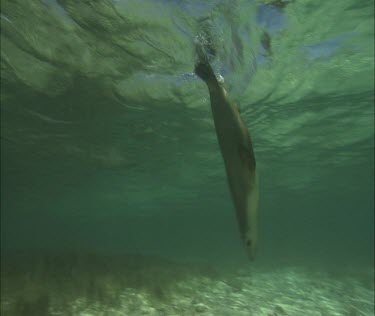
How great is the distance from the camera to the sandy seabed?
10.2 metres

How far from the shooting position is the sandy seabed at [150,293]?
33.6ft

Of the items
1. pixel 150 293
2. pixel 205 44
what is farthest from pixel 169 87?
pixel 150 293

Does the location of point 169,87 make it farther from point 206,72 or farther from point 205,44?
point 206,72

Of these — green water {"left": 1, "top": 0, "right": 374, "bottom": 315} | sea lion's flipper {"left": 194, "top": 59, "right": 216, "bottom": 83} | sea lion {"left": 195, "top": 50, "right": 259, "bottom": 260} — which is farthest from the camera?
green water {"left": 1, "top": 0, "right": 374, "bottom": 315}

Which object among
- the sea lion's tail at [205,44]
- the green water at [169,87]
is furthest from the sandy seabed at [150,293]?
the sea lion's tail at [205,44]

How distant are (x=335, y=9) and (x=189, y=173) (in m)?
26.6

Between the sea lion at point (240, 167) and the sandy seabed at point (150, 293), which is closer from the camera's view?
the sea lion at point (240, 167)

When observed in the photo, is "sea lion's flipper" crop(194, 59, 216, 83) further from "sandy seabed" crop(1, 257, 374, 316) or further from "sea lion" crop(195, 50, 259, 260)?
"sandy seabed" crop(1, 257, 374, 316)

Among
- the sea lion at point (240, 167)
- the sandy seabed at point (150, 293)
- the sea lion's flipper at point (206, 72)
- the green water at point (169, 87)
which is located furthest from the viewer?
the green water at point (169, 87)

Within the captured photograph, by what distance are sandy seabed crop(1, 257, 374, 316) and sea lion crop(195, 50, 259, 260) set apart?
334 inches

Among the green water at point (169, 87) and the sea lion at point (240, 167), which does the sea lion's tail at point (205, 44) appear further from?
the sea lion at point (240, 167)

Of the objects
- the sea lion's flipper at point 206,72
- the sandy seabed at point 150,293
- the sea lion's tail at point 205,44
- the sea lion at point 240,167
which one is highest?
the sea lion's tail at point 205,44

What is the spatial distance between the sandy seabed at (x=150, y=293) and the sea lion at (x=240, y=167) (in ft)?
27.8

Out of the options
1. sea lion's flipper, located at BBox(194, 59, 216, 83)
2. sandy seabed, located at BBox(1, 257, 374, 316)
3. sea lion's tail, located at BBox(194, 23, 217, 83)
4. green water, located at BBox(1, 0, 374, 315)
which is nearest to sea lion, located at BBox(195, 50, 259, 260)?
sea lion's flipper, located at BBox(194, 59, 216, 83)
